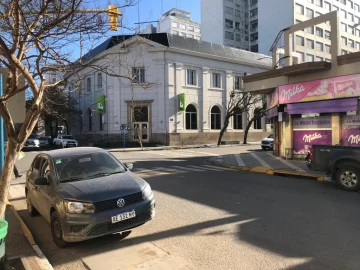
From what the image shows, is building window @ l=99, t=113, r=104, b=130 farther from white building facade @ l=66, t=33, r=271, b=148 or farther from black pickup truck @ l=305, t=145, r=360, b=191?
black pickup truck @ l=305, t=145, r=360, b=191

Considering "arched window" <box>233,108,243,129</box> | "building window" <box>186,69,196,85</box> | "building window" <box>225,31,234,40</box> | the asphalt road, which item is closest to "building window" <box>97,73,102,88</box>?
"building window" <box>186,69,196,85</box>

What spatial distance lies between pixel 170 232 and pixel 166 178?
6.60 metres

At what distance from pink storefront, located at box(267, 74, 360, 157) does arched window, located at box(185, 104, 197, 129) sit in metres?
21.6

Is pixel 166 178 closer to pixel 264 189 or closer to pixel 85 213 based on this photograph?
pixel 264 189

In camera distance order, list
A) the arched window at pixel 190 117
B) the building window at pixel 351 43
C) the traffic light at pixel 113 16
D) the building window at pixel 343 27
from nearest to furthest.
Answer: the traffic light at pixel 113 16 < the arched window at pixel 190 117 < the building window at pixel 343 27 < the building window at pixel 351 43

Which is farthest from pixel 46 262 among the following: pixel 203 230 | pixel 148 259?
pixel 203 230

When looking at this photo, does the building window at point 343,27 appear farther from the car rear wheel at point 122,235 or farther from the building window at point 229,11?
the car rear wheel at point 122,235

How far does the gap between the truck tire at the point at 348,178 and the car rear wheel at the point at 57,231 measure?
7.79 meters

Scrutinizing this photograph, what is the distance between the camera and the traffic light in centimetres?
651

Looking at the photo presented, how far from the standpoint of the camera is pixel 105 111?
1528 inches

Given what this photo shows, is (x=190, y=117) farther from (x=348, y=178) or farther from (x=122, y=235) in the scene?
(x=122, y=235)

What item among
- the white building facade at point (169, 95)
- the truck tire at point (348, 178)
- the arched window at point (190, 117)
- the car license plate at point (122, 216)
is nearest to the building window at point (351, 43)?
the white building facade at point (169, 95)

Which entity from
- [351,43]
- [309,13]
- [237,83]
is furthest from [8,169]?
[351,43]

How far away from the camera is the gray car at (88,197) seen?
5020 millimetres
